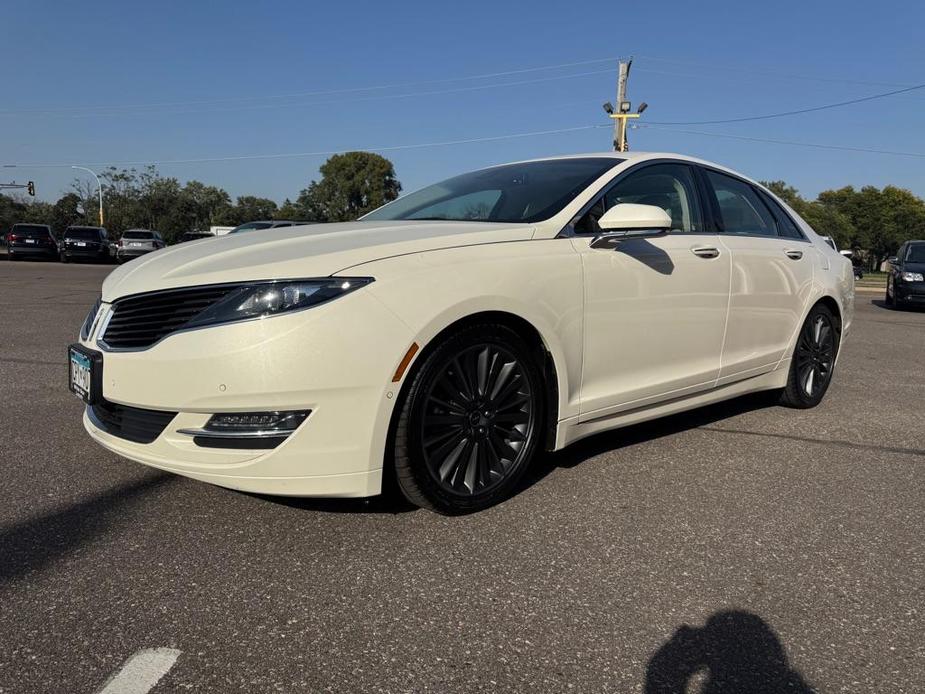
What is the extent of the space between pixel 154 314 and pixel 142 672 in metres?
1.28

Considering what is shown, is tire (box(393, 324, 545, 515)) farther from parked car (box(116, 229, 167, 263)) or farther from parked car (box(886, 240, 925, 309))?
parked car (box(116, 229, 167, 263))

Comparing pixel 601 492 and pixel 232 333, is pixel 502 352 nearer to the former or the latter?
pixel 601 492

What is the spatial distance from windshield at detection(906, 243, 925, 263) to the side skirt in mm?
13035

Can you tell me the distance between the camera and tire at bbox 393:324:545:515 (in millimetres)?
2629

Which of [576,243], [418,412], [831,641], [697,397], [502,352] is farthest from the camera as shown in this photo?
[697,397]

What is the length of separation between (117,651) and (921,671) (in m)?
2.15

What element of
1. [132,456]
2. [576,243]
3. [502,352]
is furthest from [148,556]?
[576,243]

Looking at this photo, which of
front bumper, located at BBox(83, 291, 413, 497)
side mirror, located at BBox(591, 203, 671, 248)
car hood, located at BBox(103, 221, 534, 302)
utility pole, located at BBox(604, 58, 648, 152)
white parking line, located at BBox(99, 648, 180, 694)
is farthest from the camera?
utility pole, located at BBox(604, 58, 648, 152)

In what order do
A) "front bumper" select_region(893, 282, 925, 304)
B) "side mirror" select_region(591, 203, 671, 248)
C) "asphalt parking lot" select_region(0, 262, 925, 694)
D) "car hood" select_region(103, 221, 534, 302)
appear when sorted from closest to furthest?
"asphalt parking lot" select_region(0, 262, 925, 694) → "car hood" select_region(103, 221, 534, 302) → "side mirror" select_region(591, 203, 671, 248) → "front bumper" select_region(893, 282, 925, 304)

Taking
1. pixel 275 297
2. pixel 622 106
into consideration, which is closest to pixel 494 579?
pixel 275 297

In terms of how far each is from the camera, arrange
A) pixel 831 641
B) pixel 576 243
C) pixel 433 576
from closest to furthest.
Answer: pixel 831 641 < pixel 433 576 < pixel 576 243

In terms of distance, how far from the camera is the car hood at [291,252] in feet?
8.27

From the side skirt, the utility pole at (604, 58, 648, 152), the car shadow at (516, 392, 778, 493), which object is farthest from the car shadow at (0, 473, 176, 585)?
the utility pole at (604, 58, 648, 152)

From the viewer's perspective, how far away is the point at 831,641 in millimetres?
2039
